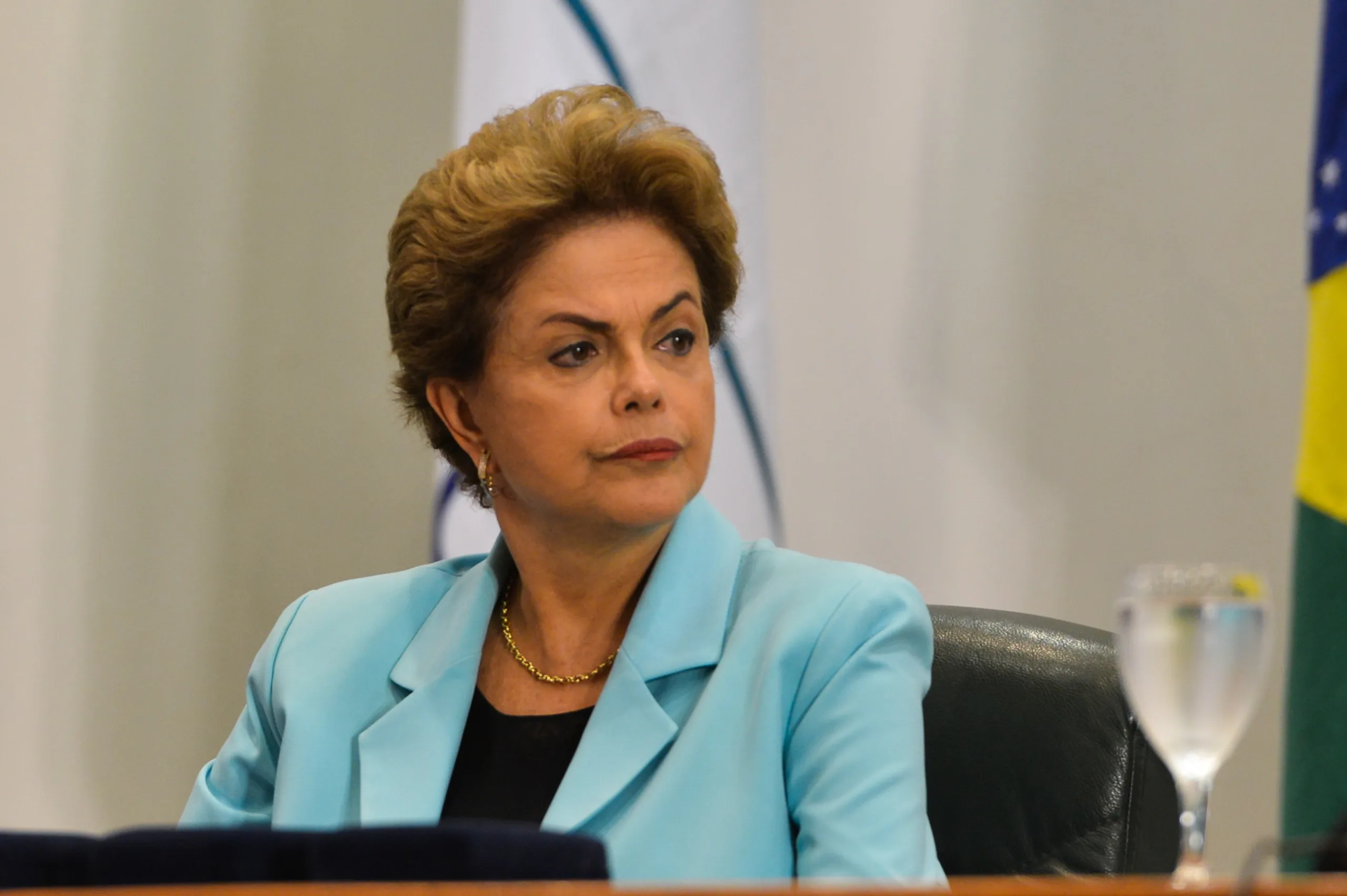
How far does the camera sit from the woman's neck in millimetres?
1709

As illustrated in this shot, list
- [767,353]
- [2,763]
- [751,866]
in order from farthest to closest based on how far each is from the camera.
→ [2,763] < [767,353] < [751,866]

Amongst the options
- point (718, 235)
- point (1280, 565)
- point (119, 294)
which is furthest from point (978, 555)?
point (119, 294)

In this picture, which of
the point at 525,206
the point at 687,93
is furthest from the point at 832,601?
the point at 687,93

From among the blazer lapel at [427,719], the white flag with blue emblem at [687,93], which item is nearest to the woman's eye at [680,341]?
the blazer lapel at [427,719]

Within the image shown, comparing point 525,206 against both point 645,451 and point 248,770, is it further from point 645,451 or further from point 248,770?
point 248,770

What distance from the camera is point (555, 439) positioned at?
163cm

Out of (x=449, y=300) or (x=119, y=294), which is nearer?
(x=449, y=300)

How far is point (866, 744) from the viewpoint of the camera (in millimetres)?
1399

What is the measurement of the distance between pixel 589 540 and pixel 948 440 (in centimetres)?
122

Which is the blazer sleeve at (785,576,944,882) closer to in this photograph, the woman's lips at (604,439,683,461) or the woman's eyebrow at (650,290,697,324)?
the woman's lips at (604,439,683,461)

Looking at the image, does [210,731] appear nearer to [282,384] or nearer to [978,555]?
[282,384]

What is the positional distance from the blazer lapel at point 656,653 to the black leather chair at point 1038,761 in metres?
0.26

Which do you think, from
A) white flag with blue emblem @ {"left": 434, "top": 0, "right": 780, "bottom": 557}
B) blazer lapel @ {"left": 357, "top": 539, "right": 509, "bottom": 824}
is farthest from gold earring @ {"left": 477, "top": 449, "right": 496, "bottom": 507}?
white flag with blue emblem @ {"left": 434, "top": 0, "right": 780, "bottom": 557}

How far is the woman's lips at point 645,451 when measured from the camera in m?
1.60
